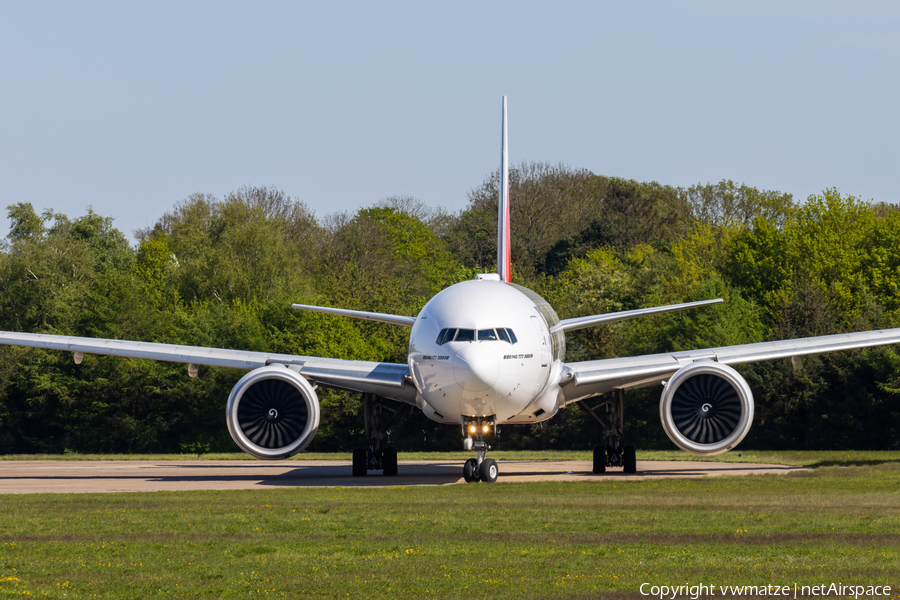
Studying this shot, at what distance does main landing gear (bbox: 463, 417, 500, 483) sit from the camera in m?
19.8

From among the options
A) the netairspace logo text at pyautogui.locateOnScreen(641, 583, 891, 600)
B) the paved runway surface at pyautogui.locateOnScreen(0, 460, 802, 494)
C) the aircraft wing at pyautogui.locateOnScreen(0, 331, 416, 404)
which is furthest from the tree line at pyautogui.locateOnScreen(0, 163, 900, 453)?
the netairspace logo text at pyautogui.locateOnScreen(641, 583, 891, 600)

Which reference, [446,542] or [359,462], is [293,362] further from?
[446,542]

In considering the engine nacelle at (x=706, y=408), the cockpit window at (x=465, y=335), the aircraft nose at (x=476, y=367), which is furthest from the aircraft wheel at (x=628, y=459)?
the cockpit window at (x=465, y=335)

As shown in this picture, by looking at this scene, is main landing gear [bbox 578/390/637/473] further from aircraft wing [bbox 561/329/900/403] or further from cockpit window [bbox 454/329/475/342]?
cockpit window [bbox 454/329/475/342]

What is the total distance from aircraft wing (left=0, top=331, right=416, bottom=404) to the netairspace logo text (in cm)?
1346

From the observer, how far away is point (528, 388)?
19.6 metres

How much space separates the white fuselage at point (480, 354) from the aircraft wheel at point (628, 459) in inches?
182

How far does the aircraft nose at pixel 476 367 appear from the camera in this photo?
18266 millimetres

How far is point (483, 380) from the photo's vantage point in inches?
722

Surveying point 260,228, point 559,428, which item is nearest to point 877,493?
point 559,428

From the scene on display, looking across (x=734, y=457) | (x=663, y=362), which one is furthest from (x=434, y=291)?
(x=663, y=362)

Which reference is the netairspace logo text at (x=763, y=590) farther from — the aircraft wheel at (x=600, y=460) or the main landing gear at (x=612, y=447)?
the aircraft wheel at (x=600, y=460)

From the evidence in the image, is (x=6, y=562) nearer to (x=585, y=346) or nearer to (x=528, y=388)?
(x=528, y=388)

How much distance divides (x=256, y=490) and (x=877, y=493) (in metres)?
10.5
